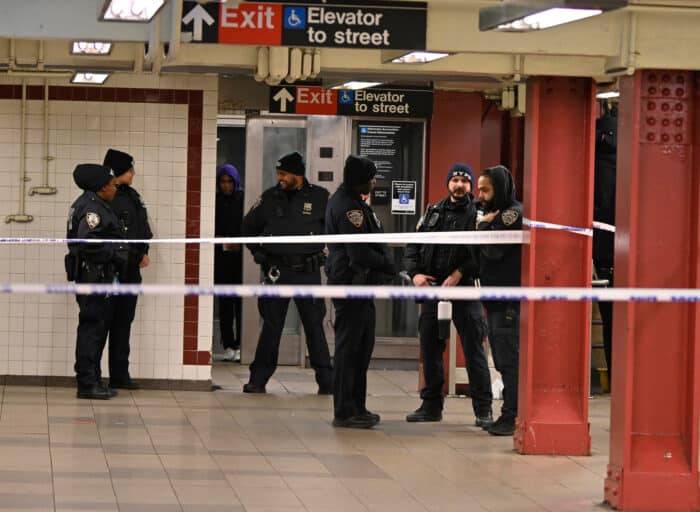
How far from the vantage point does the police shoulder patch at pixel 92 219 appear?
37.4 feet

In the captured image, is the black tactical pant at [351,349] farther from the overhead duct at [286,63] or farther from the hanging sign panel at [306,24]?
the hanging sign panel at [306,24]

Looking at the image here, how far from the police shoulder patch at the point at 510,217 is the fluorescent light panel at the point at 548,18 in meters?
3.98

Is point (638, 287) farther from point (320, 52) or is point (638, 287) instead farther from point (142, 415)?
point (142, 415)

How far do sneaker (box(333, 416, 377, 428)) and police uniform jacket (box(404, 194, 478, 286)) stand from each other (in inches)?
46.5

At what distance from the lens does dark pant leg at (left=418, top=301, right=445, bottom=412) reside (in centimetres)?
1091

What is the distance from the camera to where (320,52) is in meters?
9.59

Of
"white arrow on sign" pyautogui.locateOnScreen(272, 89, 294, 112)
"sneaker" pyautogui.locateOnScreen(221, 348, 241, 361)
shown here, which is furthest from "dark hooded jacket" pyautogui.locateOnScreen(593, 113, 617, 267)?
"sneaker" pyautogui.locateOnScreen(221, 348, 241, 361)

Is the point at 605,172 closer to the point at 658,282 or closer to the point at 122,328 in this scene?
the point at 122,328

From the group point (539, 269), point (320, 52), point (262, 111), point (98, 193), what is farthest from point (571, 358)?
point (262, 111)

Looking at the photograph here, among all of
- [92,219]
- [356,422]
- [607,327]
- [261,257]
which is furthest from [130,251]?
[607,327]

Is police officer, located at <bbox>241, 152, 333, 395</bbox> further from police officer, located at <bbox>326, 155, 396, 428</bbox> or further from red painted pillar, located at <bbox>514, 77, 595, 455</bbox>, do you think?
red painted pillar, located at <bbox>514, 77, 595, 455</bbox>

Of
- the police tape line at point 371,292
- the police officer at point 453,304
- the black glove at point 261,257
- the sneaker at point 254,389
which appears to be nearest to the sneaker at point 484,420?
the police officer at point 453,304

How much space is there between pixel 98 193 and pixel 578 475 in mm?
4750

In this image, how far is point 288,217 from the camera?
40.7 feet
